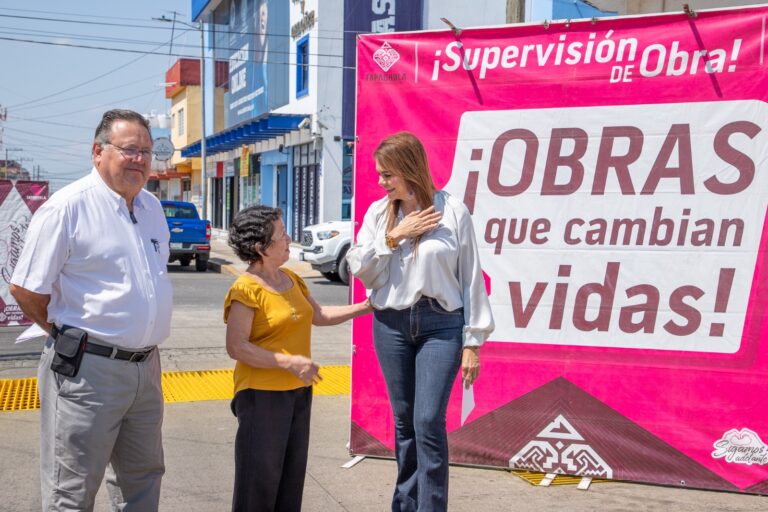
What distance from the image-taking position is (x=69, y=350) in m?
3.19

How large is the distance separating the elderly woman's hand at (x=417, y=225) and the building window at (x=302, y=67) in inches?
831

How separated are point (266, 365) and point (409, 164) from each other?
1180 millimetres

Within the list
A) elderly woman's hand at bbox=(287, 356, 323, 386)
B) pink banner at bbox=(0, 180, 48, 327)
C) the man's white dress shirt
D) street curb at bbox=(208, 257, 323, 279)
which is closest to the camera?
the man's white dress shirt

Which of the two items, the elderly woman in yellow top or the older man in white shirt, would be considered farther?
the elderly woman in yellow top

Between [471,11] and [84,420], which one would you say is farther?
[471,11]

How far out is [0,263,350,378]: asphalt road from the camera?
28.1 feet

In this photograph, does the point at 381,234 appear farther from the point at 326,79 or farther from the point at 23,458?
the point at 326,79

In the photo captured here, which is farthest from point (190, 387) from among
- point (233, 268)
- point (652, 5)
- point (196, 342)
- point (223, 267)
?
point (223, 267)

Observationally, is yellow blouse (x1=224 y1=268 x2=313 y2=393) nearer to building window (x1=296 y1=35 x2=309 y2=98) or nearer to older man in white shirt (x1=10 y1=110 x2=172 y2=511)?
older man in white shirt (x1=10 y1=110 x2=172 y2=511)

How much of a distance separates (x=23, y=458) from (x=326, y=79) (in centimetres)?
1922

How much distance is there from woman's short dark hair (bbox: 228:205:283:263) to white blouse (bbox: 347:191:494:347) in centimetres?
53

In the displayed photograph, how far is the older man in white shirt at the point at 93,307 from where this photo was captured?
10.5 ft

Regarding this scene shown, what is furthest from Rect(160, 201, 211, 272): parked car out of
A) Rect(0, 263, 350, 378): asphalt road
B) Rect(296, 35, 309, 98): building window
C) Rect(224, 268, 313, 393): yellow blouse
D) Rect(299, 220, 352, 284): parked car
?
Rect(224, 268, 313, 393): yellow blouse

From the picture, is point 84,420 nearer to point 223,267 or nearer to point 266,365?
point 266,365
